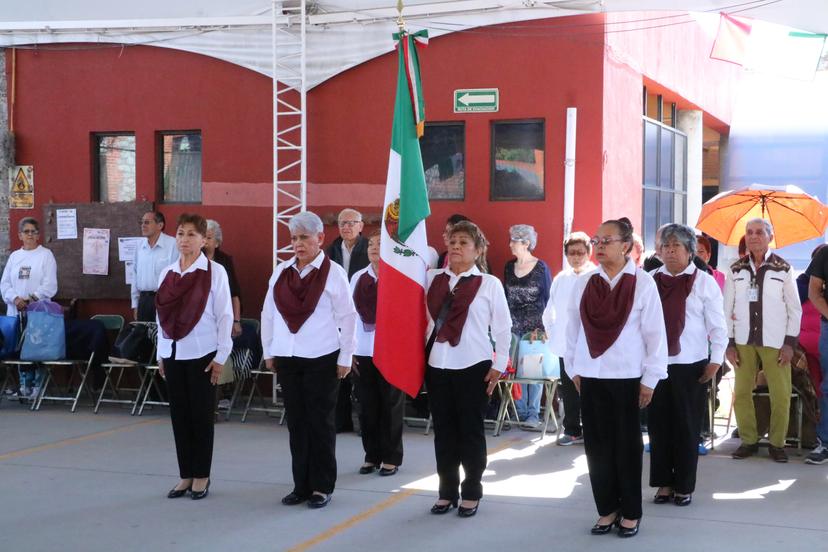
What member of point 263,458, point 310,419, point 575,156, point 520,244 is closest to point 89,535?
point 310,419

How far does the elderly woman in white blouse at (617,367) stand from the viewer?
18.6 ft

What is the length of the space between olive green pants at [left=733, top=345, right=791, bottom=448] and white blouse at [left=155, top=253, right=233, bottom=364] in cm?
401

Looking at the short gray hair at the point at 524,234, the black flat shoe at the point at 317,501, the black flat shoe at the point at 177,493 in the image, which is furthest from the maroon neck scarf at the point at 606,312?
the short gray hair at the point at 524,234

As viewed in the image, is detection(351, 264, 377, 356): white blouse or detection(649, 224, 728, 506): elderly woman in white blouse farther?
detection(351, 264, 377, 356): white blouse

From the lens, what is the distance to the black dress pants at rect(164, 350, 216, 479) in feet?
21.6

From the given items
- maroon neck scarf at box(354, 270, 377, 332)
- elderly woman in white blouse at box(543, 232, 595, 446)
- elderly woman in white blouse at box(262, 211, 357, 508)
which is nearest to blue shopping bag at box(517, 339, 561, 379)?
elderly woman in white blouse at box(543, 232, 595, 446)

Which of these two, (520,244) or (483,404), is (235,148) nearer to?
(520,244)

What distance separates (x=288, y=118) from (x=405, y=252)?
5.00m

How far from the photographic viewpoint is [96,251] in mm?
11742

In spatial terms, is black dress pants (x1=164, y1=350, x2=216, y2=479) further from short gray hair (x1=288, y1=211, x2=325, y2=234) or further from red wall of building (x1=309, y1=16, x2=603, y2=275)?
red wall of building (x1=309, y1=16, x2=603, y2=275)

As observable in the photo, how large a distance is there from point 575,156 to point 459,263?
4.23 meters

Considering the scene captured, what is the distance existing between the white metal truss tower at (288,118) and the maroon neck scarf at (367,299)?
2360 millimetres

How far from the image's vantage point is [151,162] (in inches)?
460

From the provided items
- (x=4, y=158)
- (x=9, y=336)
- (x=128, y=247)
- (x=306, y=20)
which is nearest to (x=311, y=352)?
(x=306, y=20)
